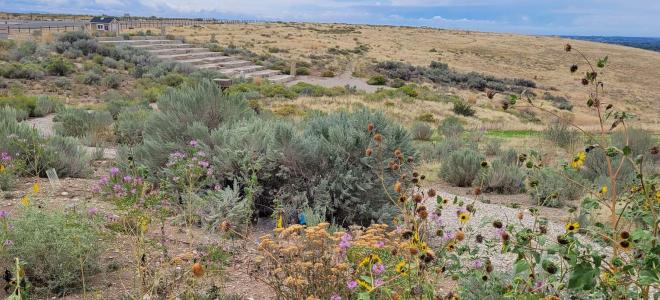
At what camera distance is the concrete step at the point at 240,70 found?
31.5 metres

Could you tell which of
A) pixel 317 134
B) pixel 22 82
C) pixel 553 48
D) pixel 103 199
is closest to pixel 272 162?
pixel 317 134

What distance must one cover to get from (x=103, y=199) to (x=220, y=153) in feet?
3.86

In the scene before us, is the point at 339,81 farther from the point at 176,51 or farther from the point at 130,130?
the point at 130,130

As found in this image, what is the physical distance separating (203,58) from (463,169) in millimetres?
28890

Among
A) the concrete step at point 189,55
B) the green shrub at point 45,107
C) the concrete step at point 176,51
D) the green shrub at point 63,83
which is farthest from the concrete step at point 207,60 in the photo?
the green shrub at point 45,107

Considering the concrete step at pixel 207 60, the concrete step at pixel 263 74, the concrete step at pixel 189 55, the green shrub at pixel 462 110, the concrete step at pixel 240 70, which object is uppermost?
the concrete step at pixel 189 55

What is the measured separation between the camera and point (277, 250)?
130 inches

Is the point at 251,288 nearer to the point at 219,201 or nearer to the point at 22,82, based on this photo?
the point at 219,201

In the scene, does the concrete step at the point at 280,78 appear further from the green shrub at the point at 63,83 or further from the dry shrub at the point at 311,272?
the dry shrub at the point at 311,272

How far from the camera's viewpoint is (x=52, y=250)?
12.0 feet

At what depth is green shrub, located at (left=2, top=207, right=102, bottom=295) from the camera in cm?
358

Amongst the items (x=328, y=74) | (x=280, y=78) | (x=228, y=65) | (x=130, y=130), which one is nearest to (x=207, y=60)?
(x=228, y=65)

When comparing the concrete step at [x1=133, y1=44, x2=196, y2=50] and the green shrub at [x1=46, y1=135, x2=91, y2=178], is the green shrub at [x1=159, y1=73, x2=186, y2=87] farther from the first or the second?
the green shrub at [x1=46, y1=135, x2=91, y2=178]

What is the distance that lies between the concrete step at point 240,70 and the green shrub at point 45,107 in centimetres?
1549
